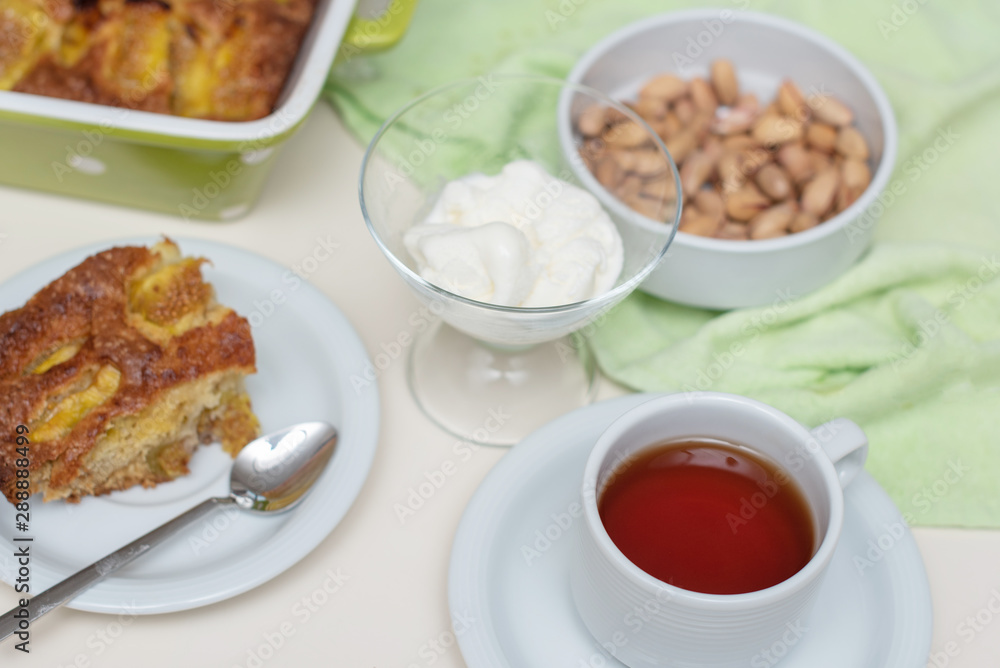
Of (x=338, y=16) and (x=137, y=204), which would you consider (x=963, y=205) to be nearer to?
(x=338, y=16)

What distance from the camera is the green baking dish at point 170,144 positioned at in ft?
3.61

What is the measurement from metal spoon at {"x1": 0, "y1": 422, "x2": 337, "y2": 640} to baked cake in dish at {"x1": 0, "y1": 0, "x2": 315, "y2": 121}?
441mm

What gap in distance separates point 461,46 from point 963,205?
2.62 ft

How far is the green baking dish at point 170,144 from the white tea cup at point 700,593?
57 centimetres

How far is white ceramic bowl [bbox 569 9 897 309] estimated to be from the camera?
115 centimetres

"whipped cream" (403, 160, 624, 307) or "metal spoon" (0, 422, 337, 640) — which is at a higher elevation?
"whipped cream" (403, 160, 624, 307)

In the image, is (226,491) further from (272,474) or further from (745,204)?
(745,204)

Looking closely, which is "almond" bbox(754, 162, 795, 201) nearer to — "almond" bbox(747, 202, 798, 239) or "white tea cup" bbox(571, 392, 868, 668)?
"almond" bbox(747, 202, 798, 239)

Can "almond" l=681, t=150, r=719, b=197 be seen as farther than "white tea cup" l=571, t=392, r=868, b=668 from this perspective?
Yes

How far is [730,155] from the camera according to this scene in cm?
128

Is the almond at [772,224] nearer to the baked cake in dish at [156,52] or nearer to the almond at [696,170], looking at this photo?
the almond at [696,170]

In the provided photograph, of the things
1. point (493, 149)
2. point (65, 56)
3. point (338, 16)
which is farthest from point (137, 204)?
→ point (493, 149)

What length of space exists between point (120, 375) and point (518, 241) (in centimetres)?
44

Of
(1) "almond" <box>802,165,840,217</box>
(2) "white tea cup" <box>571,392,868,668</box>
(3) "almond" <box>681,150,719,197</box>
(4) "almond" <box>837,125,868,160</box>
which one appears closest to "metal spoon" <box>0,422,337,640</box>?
(2) "white tea cup" <box>571,392,868,668</box>
